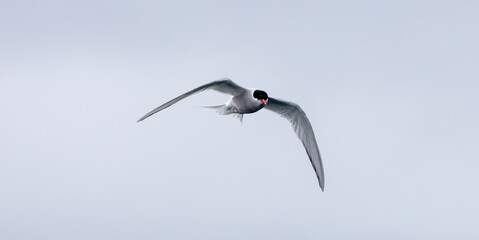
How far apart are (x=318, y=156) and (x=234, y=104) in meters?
4.16

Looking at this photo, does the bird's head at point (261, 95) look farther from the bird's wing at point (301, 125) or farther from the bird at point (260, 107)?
the bird's wing at point (301, 125)

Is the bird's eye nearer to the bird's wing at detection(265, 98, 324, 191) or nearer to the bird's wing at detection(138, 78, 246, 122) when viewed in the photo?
the bird's wing at detection(138, 78, 246, 122)

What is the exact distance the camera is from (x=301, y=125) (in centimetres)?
2495

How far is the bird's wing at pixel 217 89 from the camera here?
1917cm

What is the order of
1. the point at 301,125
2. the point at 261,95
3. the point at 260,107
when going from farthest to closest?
the point at 301,125, the point at 260,107, the point at 261,95

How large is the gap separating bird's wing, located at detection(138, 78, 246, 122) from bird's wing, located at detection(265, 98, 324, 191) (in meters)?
2.57

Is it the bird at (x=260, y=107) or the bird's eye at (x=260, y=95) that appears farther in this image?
the bird's eye at (x=260, y=95)

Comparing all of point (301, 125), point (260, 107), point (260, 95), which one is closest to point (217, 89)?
point (260, 95)

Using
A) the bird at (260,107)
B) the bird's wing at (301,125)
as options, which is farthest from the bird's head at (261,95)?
the bird's wing at (301,125)

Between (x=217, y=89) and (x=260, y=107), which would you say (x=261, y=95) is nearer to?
(x=260, y=107)

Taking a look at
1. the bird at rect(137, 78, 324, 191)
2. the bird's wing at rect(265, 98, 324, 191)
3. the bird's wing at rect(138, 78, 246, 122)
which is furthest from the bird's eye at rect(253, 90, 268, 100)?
the bird's wing at rect(265, 98, 324, 191)

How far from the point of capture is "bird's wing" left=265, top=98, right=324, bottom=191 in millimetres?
24609

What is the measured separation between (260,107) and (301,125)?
10.0ft

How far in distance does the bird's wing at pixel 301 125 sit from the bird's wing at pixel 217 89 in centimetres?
257
